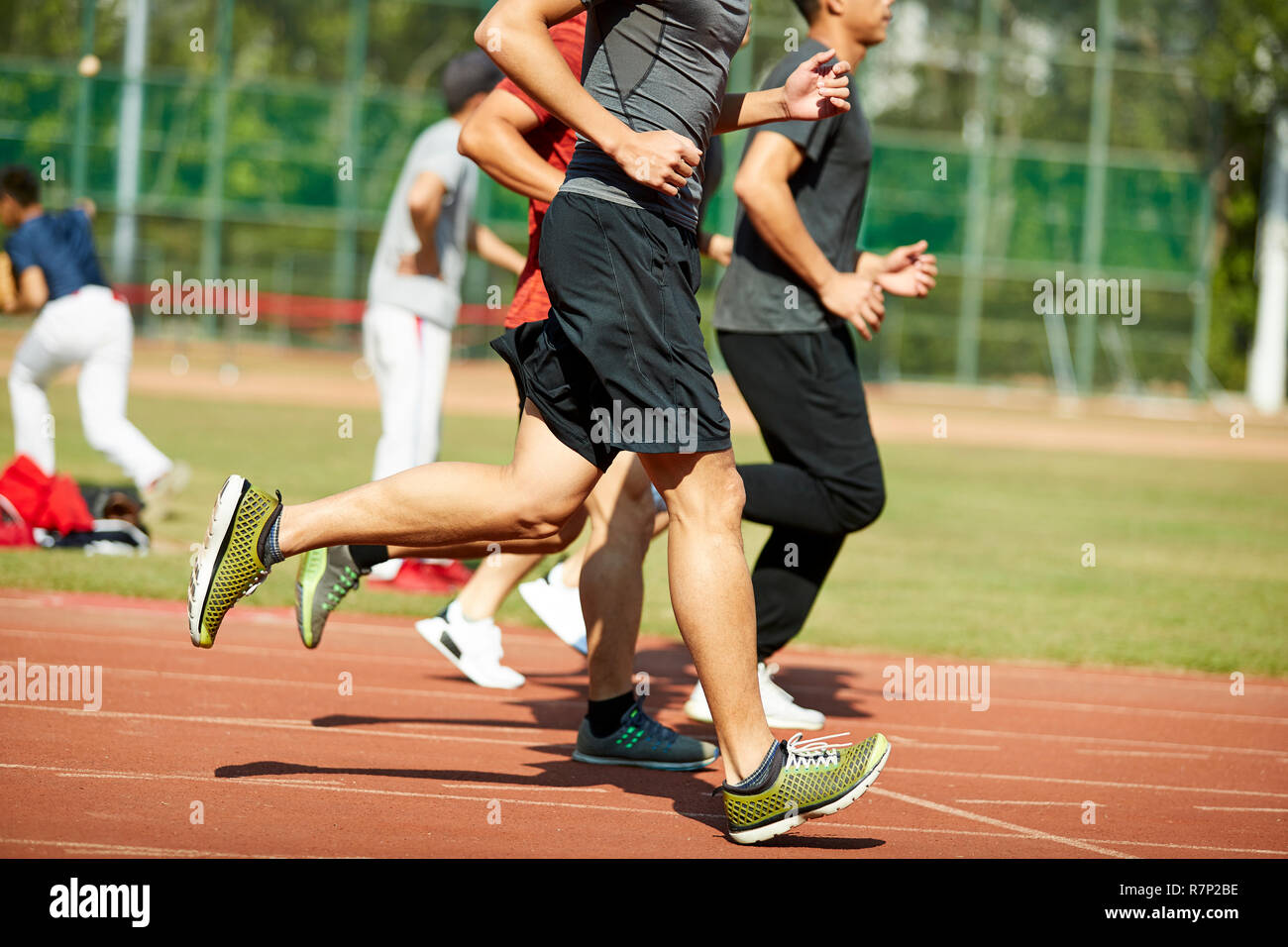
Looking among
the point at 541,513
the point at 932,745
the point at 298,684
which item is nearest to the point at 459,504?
the point at 541,513

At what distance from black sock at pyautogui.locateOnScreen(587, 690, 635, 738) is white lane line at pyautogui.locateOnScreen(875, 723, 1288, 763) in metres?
1.45

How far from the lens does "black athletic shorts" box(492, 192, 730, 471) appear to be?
3.78 metres

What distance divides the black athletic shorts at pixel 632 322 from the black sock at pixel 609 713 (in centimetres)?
116

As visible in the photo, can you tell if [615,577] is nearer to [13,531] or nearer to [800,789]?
[800,789]

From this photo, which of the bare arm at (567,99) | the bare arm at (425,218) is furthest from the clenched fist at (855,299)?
the bare arm at (425,218)

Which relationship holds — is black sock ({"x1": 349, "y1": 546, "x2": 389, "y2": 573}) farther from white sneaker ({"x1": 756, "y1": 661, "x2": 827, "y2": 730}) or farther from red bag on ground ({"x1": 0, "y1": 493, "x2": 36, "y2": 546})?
red bag on ground ({"x1": 0, "y1": 493, "x2": 36, "y2": 546})

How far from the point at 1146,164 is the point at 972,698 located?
103ft

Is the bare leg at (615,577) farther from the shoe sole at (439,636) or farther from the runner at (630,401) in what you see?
the shoe sole at (439,636)

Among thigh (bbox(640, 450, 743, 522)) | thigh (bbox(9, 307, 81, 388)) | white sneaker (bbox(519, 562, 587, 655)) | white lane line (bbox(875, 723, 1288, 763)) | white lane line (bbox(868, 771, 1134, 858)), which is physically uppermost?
thigh (bbox(9, 307, 81, 388))

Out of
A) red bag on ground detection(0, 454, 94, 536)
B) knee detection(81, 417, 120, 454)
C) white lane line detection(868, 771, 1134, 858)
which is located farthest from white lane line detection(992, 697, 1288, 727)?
knee detection(81, 417, 120, 454)

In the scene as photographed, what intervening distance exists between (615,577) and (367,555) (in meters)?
0.79

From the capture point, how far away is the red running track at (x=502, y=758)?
3.90 m

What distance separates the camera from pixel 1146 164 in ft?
115
